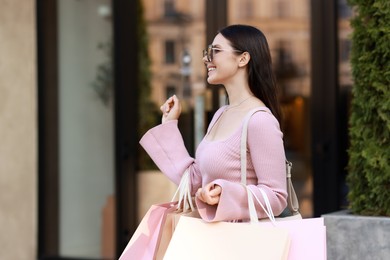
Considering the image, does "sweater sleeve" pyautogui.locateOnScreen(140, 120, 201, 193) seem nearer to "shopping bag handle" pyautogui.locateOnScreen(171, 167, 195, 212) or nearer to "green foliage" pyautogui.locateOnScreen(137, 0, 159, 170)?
"shopping bag handle" pyautogui.locateOnScreen(171, 167, 195, 212)

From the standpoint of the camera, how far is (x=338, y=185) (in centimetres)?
541

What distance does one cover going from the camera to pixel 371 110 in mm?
3867

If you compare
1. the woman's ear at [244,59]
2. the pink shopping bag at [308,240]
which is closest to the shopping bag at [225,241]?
the pink shopping bag at [308,240]

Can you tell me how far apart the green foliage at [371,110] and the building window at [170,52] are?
249cm

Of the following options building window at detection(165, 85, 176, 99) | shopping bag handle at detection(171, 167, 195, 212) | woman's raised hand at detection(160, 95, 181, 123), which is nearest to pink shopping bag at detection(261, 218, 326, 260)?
shopping bag handle at detection(171, 167, 195, 212)

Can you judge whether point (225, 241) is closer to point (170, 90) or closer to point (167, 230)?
point (167, 230)

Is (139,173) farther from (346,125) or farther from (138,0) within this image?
(346,125)

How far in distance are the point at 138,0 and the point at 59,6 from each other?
29.9 inches

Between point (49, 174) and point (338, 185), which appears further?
point (49, 174)

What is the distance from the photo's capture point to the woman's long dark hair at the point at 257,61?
279 cm

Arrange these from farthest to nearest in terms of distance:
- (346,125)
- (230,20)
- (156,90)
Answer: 1. (156,90)
2. (230,20)
3. (346,125)

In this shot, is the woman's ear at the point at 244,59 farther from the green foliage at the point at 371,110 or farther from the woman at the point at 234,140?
the green foliage at the point at 371,110

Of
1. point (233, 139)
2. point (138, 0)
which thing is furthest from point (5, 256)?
point (233, 139)

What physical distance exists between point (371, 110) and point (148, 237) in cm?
156
